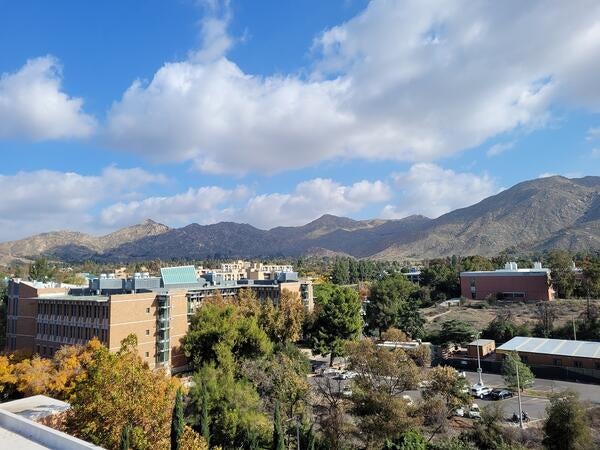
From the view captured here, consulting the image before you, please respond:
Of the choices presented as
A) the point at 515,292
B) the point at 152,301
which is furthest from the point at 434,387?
the point at 515,292

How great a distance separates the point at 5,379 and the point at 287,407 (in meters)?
22.1

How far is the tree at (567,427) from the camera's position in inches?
937

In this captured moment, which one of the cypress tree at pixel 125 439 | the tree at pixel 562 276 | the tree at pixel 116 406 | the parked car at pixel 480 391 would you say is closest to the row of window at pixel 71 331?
the tree at pixel 116 406

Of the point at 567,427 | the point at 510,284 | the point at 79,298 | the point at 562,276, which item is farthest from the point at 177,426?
the point at 562,276

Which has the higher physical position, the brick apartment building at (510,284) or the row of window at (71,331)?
the brick apartment building at (510,284)

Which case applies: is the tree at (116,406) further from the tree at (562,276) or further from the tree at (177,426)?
the tree at (562,276)

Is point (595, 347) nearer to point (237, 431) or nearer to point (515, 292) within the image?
point (515, 292)

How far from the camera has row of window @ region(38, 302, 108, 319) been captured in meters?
43.3

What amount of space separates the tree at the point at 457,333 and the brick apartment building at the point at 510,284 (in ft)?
89.9

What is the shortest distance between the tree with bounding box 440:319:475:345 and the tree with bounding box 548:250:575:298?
30.2 m

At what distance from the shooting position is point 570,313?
67250 millimetres

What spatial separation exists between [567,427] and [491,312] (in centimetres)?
5331

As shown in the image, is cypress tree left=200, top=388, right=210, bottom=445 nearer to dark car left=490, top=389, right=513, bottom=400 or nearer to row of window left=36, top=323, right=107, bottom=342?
row of window left=36, top=323, right=107, bottom=342

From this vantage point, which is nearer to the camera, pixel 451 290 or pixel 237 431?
pixel 237 431
